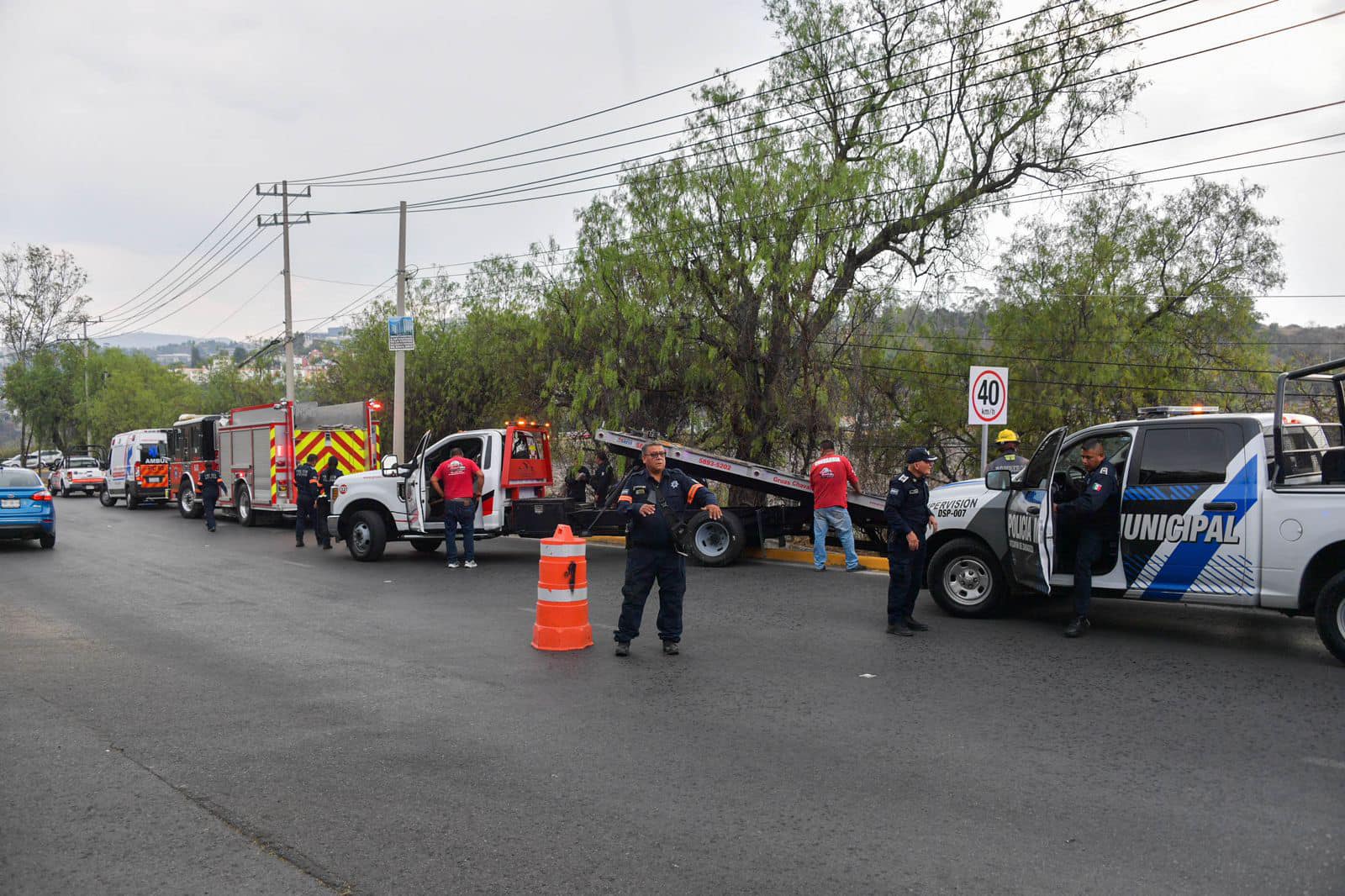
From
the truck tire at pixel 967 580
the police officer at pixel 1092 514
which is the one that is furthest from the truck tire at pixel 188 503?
the police officer at pixel 1092 514

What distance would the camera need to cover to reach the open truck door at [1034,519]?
8742 mm

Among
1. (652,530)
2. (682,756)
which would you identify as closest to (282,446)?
(652,530)

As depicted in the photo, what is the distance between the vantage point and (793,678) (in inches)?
297

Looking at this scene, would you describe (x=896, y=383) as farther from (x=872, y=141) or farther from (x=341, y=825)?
(x=341, y=825)

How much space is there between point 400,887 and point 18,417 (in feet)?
285

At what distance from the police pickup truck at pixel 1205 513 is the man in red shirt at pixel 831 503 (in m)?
3.40

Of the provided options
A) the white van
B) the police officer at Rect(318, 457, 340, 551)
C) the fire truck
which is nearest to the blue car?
the police officer at Rect(318, 457, 340, 551)

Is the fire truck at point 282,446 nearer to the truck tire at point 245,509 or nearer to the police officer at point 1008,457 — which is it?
the truck tire at point 245,509

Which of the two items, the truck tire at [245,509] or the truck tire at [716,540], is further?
the truck tire at [245,509]

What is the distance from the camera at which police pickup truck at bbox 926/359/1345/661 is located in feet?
25.2

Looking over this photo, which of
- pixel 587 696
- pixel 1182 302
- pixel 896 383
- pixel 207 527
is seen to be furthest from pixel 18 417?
pixel 587 696

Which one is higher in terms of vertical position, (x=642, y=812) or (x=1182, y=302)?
(x=1182, y=302)

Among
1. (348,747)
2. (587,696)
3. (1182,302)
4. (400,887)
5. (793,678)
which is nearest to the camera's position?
(400,887)

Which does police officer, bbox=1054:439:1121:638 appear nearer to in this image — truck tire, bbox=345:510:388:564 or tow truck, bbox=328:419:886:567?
tow truck, bbox=328:419:886:567
